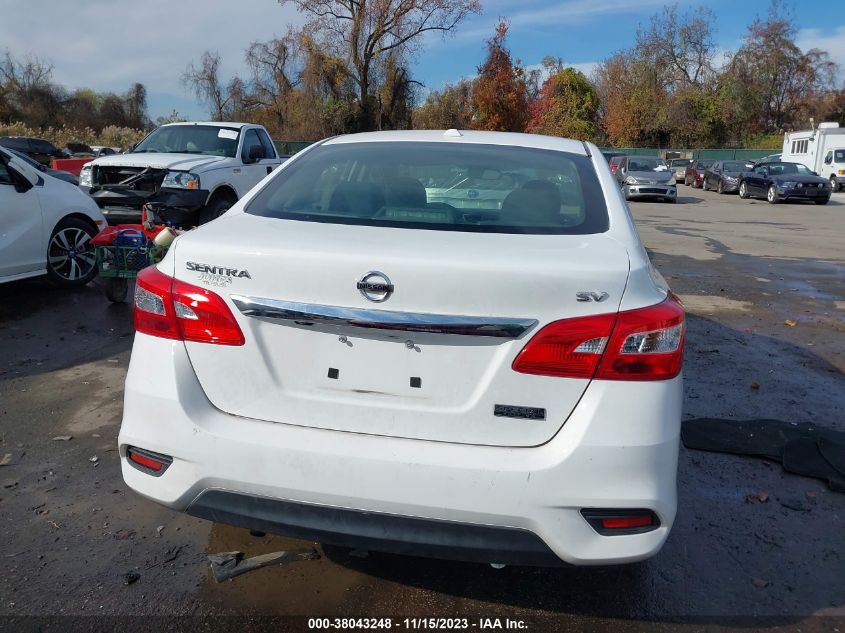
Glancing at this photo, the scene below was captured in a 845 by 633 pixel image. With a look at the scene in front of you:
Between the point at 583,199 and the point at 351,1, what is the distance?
41353mm

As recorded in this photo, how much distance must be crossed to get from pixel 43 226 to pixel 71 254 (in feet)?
1.74

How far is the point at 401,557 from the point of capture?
119 inches

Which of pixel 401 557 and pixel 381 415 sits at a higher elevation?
pixel 381 415

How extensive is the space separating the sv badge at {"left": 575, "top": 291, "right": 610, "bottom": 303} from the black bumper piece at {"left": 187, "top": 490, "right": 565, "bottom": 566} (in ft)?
2.48

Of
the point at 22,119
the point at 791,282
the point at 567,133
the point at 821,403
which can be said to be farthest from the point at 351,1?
the point at 821,403

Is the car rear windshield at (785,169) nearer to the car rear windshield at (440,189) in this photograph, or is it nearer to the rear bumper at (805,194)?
the rear bumper at (805,194)

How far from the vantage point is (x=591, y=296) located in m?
2.20

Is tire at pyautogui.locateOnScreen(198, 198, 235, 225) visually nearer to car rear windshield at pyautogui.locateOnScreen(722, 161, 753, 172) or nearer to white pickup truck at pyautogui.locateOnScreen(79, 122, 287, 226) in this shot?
white pickup truck at pyautogui.locateOnScreen(79, 122, 287, 226)

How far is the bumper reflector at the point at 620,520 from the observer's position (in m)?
2.23

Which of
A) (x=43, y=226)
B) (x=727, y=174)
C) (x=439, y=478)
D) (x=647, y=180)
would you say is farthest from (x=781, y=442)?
(x=727, y=174)

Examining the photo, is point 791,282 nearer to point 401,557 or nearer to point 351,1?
point 401,557

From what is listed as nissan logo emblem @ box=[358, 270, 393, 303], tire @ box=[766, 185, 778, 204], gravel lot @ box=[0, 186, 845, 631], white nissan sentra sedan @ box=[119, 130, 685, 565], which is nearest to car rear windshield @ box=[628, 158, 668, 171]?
tire @ box=[766, 185, 778, 204]

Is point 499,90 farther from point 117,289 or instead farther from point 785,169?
point 117,289

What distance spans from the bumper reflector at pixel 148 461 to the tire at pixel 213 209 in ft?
22.5
